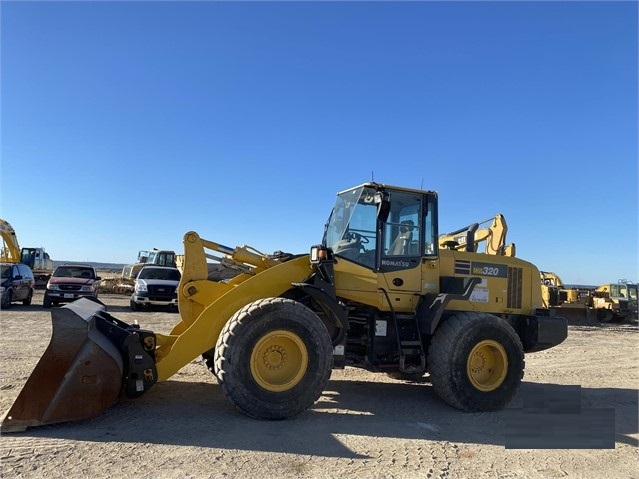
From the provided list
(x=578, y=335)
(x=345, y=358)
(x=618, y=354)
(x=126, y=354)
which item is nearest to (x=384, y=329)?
(x=345, y=358)

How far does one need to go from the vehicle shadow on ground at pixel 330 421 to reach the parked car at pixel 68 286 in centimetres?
1408

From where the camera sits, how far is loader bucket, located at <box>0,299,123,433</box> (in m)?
5.16

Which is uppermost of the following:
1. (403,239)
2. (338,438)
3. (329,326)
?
(403,239)

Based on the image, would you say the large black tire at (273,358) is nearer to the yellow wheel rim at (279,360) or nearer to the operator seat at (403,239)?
the yellow wheel rim at (279,360)

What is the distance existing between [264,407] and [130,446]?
1.51 meters

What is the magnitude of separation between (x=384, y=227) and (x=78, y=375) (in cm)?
408

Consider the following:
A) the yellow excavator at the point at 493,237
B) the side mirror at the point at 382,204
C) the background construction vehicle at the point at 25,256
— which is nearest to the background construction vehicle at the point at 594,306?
the yellow excavator at the point at 493,237

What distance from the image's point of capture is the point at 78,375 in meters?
5.36

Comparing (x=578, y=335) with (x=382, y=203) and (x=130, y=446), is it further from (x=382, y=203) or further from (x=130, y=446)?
(x=130, y=446)

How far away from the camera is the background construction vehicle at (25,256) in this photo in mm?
25453

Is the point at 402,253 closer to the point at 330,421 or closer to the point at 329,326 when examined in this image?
the point at 329,326

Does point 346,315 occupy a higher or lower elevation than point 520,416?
higher

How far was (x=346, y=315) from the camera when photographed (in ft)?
21.8

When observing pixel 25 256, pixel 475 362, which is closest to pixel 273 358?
pixel 475 362
